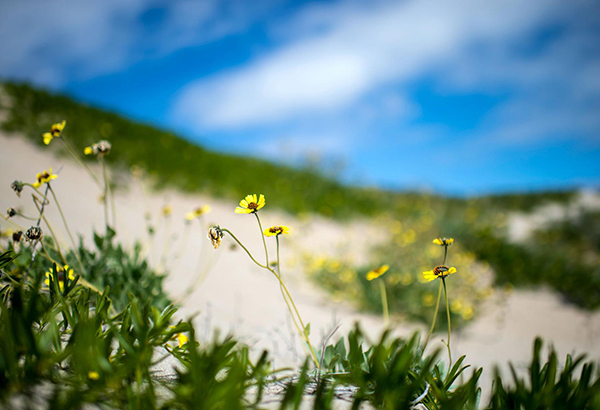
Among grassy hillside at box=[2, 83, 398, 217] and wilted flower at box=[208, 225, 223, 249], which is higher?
grassy hillside at box=[2, 83, 398, 217]

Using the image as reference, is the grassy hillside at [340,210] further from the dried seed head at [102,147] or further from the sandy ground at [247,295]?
the dried seed head at [102,147]

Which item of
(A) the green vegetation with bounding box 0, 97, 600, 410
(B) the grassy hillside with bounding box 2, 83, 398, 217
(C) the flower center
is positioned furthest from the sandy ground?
(C) the flower center

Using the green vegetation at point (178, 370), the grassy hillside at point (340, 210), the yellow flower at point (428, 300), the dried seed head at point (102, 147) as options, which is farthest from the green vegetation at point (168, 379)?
the grassy hillside at point (340, 210)

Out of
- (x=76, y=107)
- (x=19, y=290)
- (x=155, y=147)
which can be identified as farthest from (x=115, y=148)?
(x=19, y=290)

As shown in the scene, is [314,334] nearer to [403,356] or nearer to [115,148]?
[403,356]

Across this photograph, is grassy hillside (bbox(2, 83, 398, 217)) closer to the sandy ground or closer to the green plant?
Result: the sandy ground

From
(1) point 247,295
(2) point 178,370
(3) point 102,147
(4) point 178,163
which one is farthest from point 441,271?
(4) point 178,163

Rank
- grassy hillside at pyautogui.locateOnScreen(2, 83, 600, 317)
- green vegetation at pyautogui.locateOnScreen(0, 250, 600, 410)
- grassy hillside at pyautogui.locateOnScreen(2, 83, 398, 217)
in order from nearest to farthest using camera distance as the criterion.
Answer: green vegetation at pyautogui.locateOnScreen(0, 250, 600, 410)
grassy hillside at pyautogui.locateOnScreen(2, 83, 600, 317)
grassy hillside at pyautogui.locateOnScreen(2, 83, 398, 217)

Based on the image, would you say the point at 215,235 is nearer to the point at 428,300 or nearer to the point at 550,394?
the point at 550,394
